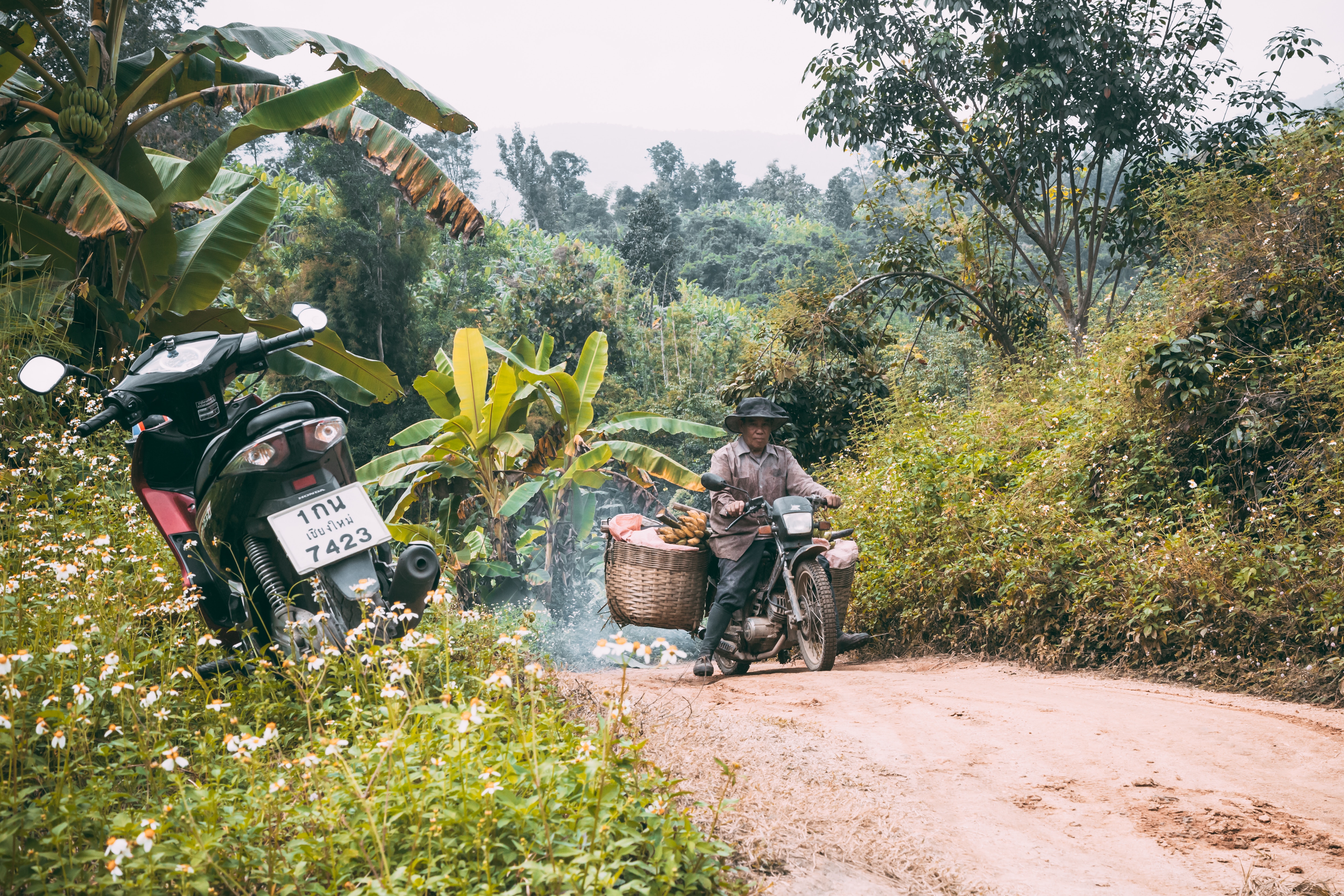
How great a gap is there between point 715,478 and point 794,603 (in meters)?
1.02

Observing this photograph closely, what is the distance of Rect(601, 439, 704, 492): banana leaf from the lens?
10609 mm

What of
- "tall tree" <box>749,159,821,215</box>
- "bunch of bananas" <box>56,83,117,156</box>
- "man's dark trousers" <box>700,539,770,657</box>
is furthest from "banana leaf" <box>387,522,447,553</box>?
"tall tree" <box>749,159,821,215</box>

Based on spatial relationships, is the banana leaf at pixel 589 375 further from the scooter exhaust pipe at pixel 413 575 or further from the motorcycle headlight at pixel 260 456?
the motorcycle headlight at pixel 260 456

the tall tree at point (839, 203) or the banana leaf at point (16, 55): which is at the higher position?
the tall tree at point (839, 203)

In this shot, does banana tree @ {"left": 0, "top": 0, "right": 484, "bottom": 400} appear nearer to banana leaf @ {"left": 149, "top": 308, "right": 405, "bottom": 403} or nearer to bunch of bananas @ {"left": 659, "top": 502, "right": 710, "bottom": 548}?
banana leaf @ {"left": 149, "top": 308, "right": 405, "bottom": 403}

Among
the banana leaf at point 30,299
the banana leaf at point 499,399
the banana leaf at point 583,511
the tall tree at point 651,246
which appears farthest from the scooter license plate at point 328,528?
the tall tree at point 651,246

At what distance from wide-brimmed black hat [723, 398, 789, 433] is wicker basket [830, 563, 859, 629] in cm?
121

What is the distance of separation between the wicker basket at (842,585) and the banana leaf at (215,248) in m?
5.36

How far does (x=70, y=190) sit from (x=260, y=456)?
436cm

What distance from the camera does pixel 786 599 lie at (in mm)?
6562

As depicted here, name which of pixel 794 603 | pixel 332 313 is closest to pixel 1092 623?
pixel 794 603

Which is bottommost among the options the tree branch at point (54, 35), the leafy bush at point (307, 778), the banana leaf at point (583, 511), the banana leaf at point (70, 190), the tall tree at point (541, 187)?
the banana leaf at point (583, 511)

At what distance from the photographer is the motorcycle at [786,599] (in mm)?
6203

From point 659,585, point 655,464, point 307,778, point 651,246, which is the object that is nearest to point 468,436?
point 655,464
